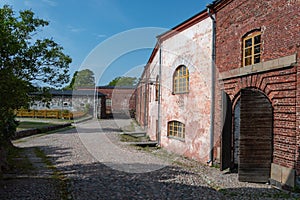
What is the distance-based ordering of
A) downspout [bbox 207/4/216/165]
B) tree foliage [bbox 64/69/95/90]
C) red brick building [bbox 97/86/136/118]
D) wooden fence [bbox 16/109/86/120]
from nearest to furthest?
downspout [bbox 207/4/216/165]
tree foliage [bbox 64/69/95/90]
wooden fence [bbox 16/109/86/120]
red brick building [bbox 97/86/136/118]

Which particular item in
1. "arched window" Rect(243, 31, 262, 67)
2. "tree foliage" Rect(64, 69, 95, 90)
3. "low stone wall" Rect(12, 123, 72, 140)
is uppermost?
"tree foliage" Rect(64, 69, 95, 90)

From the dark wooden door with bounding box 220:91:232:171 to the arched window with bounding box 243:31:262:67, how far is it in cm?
135

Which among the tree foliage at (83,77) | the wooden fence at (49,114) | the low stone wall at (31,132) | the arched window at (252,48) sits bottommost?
the low stone wall at (31,132)

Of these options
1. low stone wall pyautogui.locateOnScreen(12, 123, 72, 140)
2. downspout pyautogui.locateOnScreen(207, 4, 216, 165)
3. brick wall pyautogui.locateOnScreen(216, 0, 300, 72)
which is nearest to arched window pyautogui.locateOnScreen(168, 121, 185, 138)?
downspout pyautogui.locateOnScreen(207, 4, 216, 165)

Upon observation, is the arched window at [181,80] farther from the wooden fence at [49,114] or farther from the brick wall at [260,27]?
the wooden fence at [49,114]

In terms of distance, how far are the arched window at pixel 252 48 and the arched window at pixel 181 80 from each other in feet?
10.4

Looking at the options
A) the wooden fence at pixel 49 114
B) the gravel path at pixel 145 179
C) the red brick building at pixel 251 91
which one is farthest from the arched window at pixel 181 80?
the wooden fence at pixel 49 114

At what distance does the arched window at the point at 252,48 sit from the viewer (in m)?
7.28

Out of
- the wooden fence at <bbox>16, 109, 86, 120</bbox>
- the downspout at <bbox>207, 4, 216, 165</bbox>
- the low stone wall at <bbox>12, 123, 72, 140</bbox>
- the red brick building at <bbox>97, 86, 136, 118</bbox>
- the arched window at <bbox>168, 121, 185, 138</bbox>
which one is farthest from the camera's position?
the red brick building at <bbox>97, 86, 136, 118</bbox>

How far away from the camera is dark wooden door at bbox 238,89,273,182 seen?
6762 millimetres

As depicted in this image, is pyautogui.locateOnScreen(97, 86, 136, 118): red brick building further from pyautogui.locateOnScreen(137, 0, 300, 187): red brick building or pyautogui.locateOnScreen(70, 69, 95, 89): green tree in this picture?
pyautogui.locateOnScreen(137, 0, 300, 187): red brick building

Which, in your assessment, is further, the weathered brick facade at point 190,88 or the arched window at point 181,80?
the arched window at point 181,80

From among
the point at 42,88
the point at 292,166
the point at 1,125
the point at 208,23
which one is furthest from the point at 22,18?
the point at 292,166

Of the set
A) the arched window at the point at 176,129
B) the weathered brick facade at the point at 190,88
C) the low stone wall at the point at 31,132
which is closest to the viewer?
the weathered brick facade at the point at 190,88
